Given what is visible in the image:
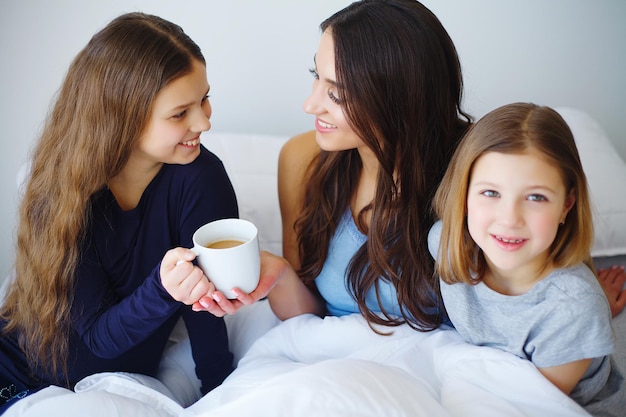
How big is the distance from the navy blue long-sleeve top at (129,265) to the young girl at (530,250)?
0.48 m

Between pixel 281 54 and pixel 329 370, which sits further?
pixel 281 54

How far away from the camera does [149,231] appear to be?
3.79 ft

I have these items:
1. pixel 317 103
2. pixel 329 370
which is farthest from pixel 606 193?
pixel 329 370

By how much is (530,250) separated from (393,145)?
1.08 ft

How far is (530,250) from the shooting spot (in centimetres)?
91

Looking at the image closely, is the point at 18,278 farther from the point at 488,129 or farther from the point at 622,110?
the point at 622,110

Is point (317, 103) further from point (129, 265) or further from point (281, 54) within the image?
point (281, 54)

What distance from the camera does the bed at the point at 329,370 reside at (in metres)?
0.83

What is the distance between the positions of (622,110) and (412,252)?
Answer: 1.26 metres

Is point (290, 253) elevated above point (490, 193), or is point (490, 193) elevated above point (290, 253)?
point (490, 193)

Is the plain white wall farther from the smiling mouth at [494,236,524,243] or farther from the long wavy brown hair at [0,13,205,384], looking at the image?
the smiling mouth at [494,236,524,243]

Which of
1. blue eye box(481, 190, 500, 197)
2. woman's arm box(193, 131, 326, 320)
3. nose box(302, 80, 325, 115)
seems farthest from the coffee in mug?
blue eye box(481, 190, 500, 197)

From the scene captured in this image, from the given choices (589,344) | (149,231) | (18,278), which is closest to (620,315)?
(589,344)

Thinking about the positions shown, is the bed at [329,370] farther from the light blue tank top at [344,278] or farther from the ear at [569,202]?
the ear at [569,202]
